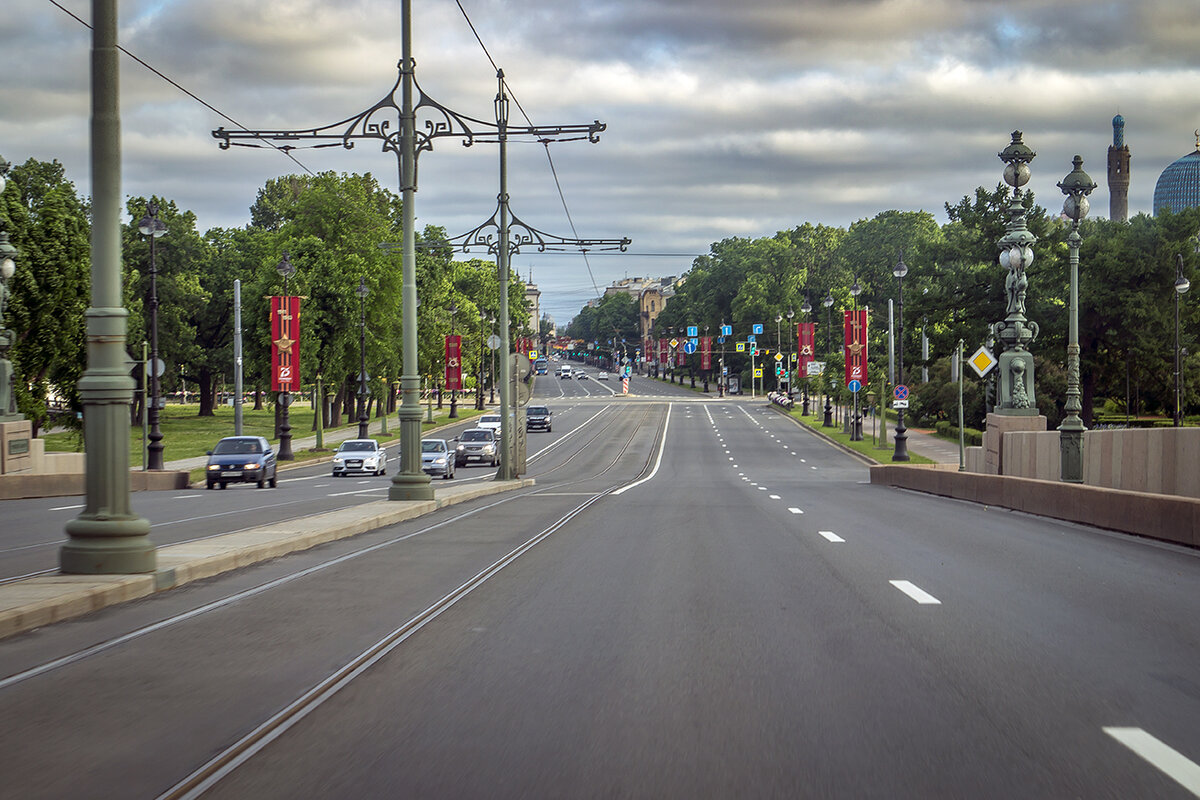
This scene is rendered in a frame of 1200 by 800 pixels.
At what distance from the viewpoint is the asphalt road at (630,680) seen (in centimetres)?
511

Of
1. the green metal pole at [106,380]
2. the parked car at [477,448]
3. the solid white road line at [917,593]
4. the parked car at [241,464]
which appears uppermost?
the green metal pole at [106,380]

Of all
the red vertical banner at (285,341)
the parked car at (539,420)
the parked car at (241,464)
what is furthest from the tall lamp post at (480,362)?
the parked car at (241,464)

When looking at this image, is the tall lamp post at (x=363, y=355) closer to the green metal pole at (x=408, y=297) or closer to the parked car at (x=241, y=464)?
the parked car at (x=241, y=464)

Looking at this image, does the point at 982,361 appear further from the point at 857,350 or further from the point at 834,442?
the point at 834,442

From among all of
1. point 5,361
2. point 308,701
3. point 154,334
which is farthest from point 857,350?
point 308,701

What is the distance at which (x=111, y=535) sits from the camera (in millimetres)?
10703

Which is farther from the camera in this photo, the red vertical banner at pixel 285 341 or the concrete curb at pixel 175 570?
the red vertical banner at pixel 285 341

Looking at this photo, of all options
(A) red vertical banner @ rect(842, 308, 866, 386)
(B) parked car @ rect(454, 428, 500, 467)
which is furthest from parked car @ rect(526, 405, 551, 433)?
(B) parked car @ rect(454, 428, 500, 467)

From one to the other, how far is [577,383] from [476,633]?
18951 centimetres

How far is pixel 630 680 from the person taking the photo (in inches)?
274

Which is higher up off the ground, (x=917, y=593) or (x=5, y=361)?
(x=5, y=361)

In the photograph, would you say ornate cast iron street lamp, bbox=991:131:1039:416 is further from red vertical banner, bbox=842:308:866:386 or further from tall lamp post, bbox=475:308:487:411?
tall lamp post, bbox=475:308:487:411

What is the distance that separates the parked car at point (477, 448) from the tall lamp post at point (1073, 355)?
36.0m

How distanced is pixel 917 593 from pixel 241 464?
31.6m
